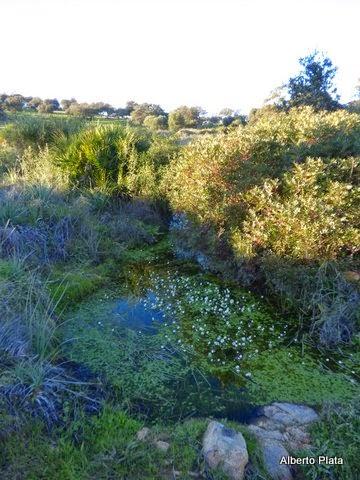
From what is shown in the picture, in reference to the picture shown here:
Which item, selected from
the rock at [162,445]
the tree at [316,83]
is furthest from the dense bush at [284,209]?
the tree at [316,83]

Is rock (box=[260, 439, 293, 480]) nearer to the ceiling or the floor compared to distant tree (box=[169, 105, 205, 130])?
nearer to the floor

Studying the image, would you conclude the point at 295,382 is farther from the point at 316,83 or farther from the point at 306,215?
the point at 316,83

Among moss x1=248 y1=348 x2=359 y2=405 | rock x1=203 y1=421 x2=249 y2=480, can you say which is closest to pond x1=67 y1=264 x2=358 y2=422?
moss x1=248 y1=348 x2=359 y2=405

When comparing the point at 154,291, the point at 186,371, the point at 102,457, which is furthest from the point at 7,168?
the point at 102,457

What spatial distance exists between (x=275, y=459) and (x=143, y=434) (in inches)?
36.8

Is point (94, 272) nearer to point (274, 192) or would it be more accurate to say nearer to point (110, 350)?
point (110, 350)

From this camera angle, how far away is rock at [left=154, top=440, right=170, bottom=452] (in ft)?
8.72

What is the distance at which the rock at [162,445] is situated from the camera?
8.72ft

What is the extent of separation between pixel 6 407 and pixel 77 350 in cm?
111

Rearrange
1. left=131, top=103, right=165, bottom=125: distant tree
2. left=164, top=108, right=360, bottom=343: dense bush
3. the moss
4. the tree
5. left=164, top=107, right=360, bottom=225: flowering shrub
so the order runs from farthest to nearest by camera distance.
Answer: left=131, top=103, right=165, bottom=125: distant tree, the tree, left=164, top=107, right=360, bottom=225: flowering shrub, left=164, top=108, right=360, bottom=343: dense bush, the moss

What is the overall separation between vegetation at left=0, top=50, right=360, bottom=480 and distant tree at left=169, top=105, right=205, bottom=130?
490 inches

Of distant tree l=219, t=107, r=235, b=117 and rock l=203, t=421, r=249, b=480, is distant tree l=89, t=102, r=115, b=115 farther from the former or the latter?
rock l=203, t=421, r=249, b=480

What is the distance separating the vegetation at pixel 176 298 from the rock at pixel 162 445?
0.05 metres

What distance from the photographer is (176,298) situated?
509 cm
